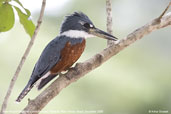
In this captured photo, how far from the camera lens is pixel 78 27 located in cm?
312

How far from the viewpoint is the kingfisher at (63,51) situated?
9.32ft

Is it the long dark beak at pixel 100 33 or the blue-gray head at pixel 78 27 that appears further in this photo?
the blue-gray head at pixel 78 27

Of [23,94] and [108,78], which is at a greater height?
[23,94]

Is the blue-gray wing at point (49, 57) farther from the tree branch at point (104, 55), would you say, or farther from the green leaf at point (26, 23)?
the green leaf at point (26, 23)

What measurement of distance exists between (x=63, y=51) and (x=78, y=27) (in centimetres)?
29

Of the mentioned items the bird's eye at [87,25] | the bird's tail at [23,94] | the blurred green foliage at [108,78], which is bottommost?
the blurred green foliage at [108,78]

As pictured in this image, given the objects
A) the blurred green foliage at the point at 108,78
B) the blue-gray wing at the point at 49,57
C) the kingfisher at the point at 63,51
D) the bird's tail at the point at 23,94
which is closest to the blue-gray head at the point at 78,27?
the kingfisher at the point at 63,51

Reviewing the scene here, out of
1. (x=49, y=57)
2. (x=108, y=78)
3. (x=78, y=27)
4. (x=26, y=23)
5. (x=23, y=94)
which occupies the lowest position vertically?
(x=108, y=78)

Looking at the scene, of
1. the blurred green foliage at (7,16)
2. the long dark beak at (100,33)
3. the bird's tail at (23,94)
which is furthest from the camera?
the long dark beak at (100,33)

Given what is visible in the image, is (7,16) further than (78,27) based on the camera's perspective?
No

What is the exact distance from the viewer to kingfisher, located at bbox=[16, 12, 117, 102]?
2.84 meters

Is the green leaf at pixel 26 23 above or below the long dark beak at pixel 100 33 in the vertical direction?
above

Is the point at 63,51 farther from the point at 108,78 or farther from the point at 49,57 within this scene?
the point at 108,78

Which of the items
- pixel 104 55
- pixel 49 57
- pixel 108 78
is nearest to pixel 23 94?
pixel 49 57
